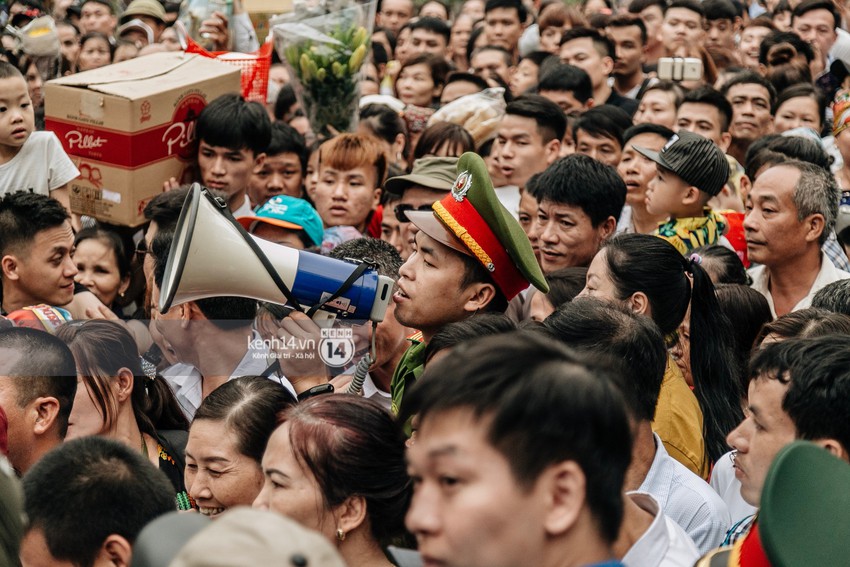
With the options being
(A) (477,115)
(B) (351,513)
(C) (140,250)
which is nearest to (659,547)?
(B) (351,513)

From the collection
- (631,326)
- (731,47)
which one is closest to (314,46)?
(631,326)

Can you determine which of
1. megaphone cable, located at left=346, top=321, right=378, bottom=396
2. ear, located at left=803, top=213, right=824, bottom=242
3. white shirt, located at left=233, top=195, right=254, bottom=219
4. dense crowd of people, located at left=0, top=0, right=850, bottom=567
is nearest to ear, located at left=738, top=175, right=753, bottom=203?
dense crowd of people, located at left=0, top=0, right=850, bottom=567

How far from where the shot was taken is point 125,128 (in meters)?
4.66

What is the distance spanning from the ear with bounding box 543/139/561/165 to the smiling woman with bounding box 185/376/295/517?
3361 mm

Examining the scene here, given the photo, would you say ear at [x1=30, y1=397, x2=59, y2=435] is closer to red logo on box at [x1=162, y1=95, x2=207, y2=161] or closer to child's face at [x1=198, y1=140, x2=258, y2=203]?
red logo on box at [x1=162, y1=95, x2=207, y2=161]

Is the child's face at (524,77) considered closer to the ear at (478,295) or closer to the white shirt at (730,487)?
the ear at (478,295)

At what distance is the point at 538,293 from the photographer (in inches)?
159

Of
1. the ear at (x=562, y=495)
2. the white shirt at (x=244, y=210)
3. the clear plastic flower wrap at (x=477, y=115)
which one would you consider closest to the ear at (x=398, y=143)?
the clear plastic flower wrap at (x=477, y=115)

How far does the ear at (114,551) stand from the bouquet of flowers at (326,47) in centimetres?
363

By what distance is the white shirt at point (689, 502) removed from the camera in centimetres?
279

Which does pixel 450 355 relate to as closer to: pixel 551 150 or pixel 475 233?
pixel 475 233

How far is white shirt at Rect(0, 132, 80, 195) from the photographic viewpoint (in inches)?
198

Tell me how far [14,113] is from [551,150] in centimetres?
269

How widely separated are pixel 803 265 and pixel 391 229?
1.94 meters
